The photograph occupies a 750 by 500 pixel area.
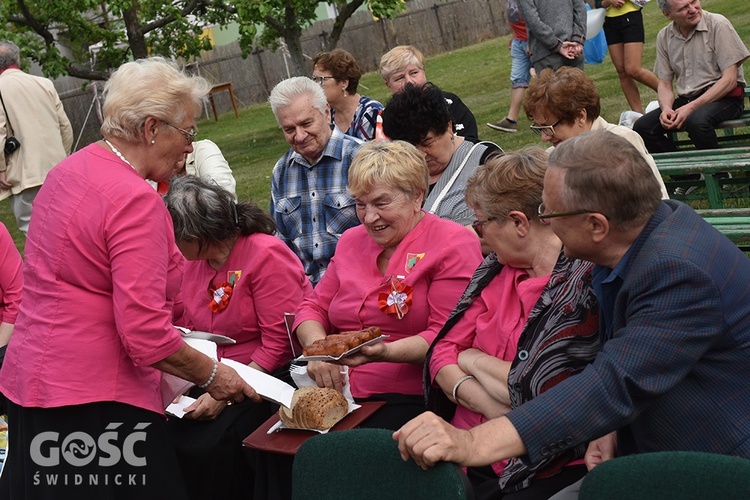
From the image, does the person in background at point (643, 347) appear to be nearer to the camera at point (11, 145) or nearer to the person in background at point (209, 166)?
the person in background at point (209, 166)

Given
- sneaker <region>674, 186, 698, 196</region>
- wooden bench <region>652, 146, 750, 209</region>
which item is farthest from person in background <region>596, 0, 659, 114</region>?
wooden bench <region>652, 146, 750, 209</region>

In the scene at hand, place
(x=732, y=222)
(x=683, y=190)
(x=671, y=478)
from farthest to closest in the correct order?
(x=683, y=190), (x=732, y=222), (x=671, y=478)

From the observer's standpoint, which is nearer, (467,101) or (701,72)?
(701,72)

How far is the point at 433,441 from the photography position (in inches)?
88.0

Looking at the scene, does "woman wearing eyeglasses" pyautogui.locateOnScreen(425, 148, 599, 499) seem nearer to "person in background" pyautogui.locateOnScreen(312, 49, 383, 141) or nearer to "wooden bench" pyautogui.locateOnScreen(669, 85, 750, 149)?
"person in background" pyautogui.locateOnScreen(312, 49, 383, 141)

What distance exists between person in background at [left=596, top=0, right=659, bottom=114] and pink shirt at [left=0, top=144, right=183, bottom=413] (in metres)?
7.03

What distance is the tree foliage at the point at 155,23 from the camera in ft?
45.9

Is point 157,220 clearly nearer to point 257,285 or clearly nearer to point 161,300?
point 161,300

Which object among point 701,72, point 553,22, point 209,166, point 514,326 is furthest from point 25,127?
point 514,326

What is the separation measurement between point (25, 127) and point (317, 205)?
166 inches

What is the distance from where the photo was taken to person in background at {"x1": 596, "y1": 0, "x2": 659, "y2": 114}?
9.01m

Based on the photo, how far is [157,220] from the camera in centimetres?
307

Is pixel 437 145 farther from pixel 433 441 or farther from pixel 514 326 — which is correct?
pixel 433 441

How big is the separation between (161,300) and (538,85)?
253 cm
